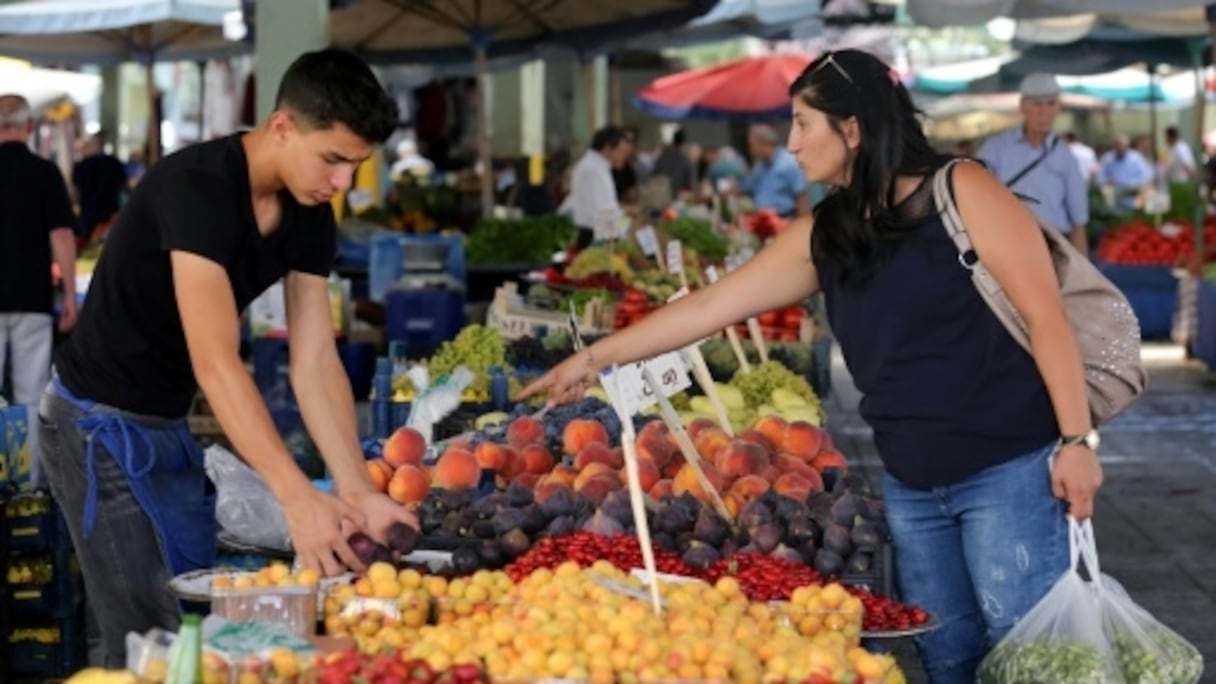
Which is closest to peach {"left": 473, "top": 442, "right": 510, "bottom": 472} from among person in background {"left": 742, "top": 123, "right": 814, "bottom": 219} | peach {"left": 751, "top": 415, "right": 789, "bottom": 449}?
peach {"left": 751, "top": 415, "right": 789, "bottom": 449}

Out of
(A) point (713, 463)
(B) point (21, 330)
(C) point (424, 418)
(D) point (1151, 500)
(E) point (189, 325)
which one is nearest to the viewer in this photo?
(E) point (189, 325)

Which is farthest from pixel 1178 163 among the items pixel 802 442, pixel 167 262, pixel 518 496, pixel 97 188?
pixel 167 262

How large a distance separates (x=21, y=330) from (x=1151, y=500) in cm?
582

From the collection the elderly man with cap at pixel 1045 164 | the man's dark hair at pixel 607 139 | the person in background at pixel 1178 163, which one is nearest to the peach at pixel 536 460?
the elderly man with cap at pixel 1045 164

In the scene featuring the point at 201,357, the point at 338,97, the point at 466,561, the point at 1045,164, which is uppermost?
the point at 338,97

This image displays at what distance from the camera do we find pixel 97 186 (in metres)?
21.3

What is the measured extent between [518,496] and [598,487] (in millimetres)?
366

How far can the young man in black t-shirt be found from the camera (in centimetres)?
472

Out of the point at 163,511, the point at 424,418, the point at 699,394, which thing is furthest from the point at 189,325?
the point at 699,394

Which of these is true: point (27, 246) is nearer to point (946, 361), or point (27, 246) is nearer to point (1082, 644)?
point (946, 361)

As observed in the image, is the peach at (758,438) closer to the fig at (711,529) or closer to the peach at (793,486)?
the peach at (793,486)

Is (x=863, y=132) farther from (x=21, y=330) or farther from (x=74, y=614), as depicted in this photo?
(x=21, y=330)

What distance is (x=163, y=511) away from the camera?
529 centimetres

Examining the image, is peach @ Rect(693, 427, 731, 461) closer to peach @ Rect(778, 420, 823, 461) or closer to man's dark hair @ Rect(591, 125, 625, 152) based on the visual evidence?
peach @ Rect(778, 420, 823, 461)
